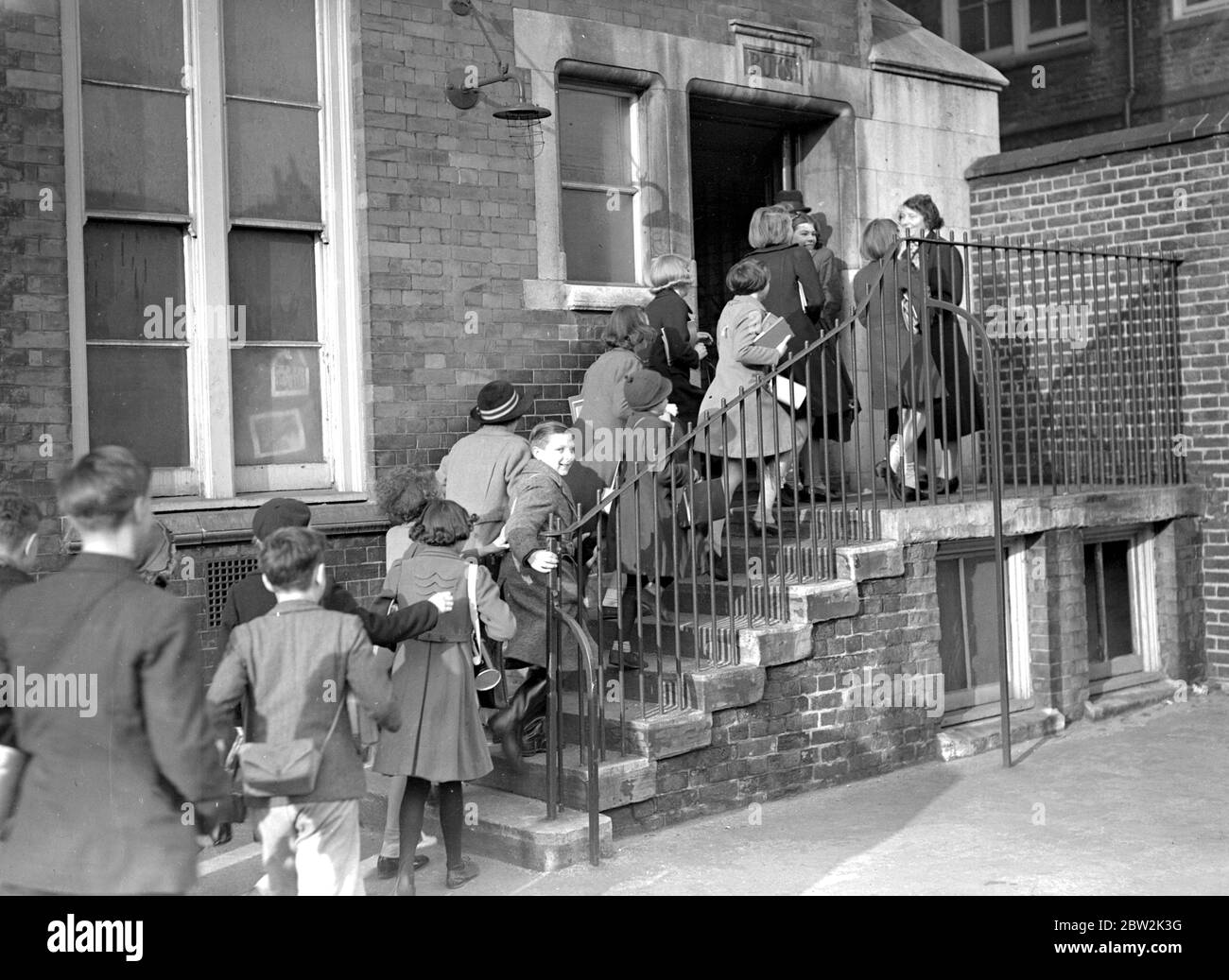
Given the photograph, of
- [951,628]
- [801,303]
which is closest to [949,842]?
[951,628]

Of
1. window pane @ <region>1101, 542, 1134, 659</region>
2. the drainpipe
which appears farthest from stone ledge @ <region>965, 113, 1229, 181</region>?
the drainpipe

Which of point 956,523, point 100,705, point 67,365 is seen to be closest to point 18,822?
point 100,705

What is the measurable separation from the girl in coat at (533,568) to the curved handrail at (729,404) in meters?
0.10

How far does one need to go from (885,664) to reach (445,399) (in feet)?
9.71

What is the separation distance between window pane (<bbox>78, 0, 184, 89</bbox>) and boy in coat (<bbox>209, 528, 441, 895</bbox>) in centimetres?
407

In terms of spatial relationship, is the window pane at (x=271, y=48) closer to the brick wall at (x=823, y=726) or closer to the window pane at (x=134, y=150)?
the window pane at (x=134, y=150)

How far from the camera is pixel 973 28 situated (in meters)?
20.0

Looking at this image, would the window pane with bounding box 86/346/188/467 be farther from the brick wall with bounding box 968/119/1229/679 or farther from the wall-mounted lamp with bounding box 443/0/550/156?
the brick wall with bounding box 968/119/1229/679

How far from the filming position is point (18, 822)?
366cm

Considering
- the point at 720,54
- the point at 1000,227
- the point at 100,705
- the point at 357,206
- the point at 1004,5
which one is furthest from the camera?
the point at 1004,5

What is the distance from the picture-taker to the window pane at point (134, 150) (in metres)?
7.56

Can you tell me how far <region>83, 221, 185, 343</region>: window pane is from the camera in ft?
24.9

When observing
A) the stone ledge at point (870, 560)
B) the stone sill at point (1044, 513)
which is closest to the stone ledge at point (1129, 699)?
the stone sill at point (1044, 513)

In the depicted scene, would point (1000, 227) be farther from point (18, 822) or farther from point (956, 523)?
point (18, 822)
